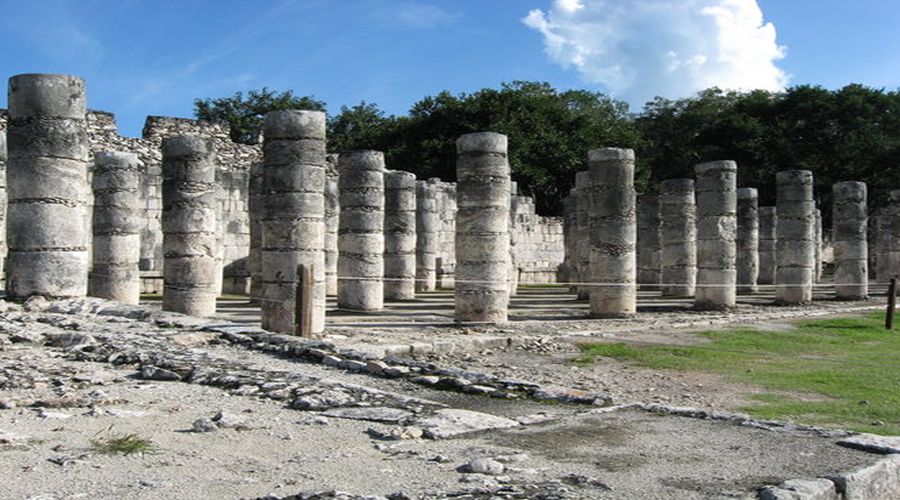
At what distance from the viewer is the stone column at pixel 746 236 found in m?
26.3

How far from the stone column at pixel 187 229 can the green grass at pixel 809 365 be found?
6.04 meters

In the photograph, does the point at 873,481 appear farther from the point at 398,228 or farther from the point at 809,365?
the point at 398,228

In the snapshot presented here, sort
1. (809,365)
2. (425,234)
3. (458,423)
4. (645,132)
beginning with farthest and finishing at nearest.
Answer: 1. (645,132)
2. (425,234)
3. (809,365)
4. (458,423)

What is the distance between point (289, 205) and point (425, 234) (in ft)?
37.2

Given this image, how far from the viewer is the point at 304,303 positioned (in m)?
11.0

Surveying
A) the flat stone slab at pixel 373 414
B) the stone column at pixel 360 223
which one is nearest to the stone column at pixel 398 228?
the stone column at pixel 360 223

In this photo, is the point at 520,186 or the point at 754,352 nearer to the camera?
the point at 754,352

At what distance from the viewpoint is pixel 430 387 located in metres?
7.46

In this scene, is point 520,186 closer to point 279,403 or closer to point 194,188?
point 194,188

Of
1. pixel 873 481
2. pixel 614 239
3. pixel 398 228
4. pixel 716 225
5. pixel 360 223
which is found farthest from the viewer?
pixel 398 228

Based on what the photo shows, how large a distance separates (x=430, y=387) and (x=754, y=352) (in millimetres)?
6142

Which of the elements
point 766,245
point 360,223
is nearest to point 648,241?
point 766,245

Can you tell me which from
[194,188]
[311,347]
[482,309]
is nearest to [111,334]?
[311,347]

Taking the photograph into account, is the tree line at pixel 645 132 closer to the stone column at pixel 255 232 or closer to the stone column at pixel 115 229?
the stone column at pixel 255 232
